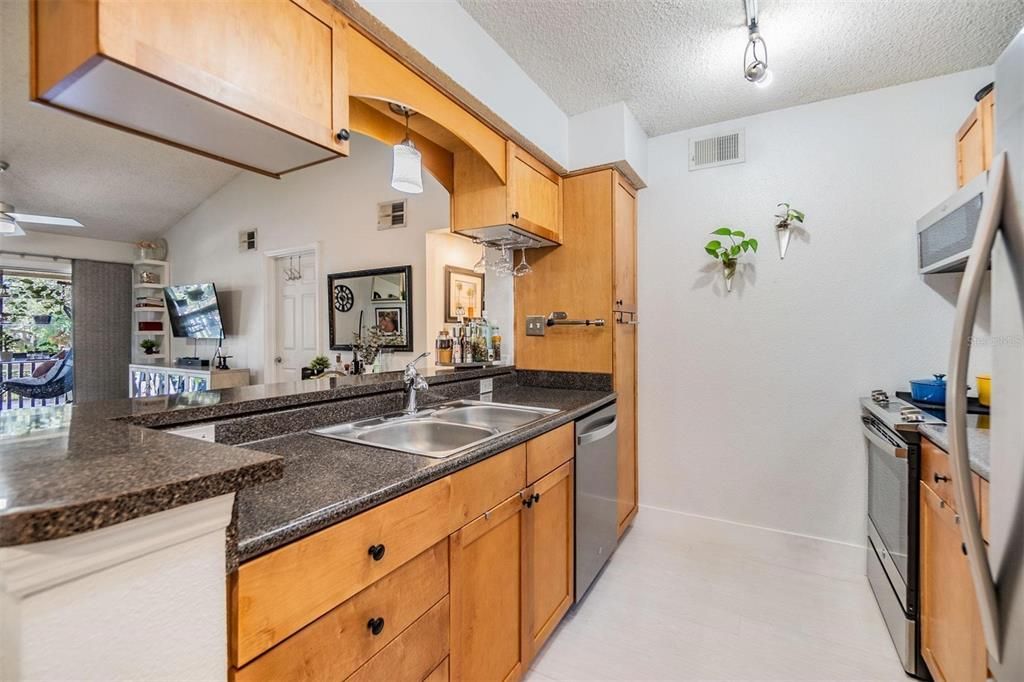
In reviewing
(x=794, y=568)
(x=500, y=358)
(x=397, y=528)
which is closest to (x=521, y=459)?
(x=397, y=528)

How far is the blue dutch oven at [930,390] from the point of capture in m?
2.02

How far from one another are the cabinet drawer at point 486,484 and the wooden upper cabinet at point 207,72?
1.01 metres

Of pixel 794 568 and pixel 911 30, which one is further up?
pixel 911 30

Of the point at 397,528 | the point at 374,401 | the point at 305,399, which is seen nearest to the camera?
the point at 397,528

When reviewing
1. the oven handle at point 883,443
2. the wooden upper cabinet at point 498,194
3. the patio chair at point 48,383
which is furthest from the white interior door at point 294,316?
the oven handle at point 883,443

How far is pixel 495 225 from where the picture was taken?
Result: 7.27 ft

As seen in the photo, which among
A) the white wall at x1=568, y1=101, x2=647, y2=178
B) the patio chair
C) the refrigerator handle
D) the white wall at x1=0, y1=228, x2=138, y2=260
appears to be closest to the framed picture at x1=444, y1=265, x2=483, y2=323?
the white wall at x1=568, y1=101, x2=647, y2=178

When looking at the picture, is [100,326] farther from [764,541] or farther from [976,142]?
[976,142]

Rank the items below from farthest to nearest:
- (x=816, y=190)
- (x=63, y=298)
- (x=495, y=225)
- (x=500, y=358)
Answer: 1. (x=63, y=298)
2. (x=500, y=358)
3. (x=816, y=190)
4. (x=495, y=225)

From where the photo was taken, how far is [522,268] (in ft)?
9.30

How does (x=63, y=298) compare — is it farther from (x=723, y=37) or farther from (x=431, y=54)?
(x=723, y=37)

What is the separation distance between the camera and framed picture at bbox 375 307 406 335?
3807mm

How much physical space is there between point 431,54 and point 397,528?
157cm

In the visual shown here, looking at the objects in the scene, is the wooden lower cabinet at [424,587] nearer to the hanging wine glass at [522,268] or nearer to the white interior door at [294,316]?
the hanging wine glass at [522,268]
